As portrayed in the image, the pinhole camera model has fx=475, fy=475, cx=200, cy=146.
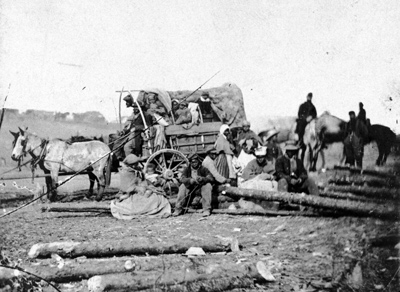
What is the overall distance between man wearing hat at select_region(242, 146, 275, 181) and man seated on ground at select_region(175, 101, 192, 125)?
96 centimetres

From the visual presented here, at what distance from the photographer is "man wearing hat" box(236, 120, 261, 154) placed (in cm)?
556

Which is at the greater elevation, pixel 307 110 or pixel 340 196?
pixel 307 110

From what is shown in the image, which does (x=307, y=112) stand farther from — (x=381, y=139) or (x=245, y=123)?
(x=381, y=139)

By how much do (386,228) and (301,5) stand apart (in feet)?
8.99

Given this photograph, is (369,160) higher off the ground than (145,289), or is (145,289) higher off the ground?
(369,160)

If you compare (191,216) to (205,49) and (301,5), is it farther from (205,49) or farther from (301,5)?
(301,5)

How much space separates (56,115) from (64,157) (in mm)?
540

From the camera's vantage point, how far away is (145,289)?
436cm

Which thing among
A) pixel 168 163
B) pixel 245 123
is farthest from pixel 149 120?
pixel 245 123

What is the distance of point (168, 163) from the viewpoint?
17.6 feet

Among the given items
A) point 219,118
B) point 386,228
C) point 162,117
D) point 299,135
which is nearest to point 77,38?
point 162,117

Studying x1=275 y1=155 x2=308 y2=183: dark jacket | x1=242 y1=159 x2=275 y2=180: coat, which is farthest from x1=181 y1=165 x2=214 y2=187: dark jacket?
x1=275 y1=155 x2=308 y2=183: dark jacket

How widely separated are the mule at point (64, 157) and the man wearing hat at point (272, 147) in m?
1.99

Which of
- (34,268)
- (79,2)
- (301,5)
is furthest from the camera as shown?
(301,5)
